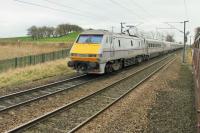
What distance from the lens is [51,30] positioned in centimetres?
12794

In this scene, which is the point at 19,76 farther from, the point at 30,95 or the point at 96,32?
the point at 30,95

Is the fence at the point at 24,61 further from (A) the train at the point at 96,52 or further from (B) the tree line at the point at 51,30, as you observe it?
(B) the tree line at the point at 51,30

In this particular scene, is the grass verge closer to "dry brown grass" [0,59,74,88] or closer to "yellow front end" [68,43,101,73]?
"yellow front end" [68,43,101,73]

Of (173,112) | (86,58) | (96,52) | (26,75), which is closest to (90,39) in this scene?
(96,52)

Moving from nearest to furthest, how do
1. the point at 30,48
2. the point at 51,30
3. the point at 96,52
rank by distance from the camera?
the point at 96,52, the point at 30,48, the point at 51,30

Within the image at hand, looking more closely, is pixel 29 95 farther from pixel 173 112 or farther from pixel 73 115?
pixel 173 112

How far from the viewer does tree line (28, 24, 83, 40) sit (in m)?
124

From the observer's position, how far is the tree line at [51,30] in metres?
124

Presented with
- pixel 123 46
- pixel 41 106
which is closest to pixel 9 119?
pixel 41 106

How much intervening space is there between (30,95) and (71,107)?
9.24 feet

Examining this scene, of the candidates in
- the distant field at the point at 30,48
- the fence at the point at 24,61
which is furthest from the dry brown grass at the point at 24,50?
the fence at the point at 24,61

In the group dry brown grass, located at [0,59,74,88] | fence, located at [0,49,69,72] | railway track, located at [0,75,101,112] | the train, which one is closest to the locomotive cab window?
the train

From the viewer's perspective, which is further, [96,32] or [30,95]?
[96,32]

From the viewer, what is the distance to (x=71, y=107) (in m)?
11.4
